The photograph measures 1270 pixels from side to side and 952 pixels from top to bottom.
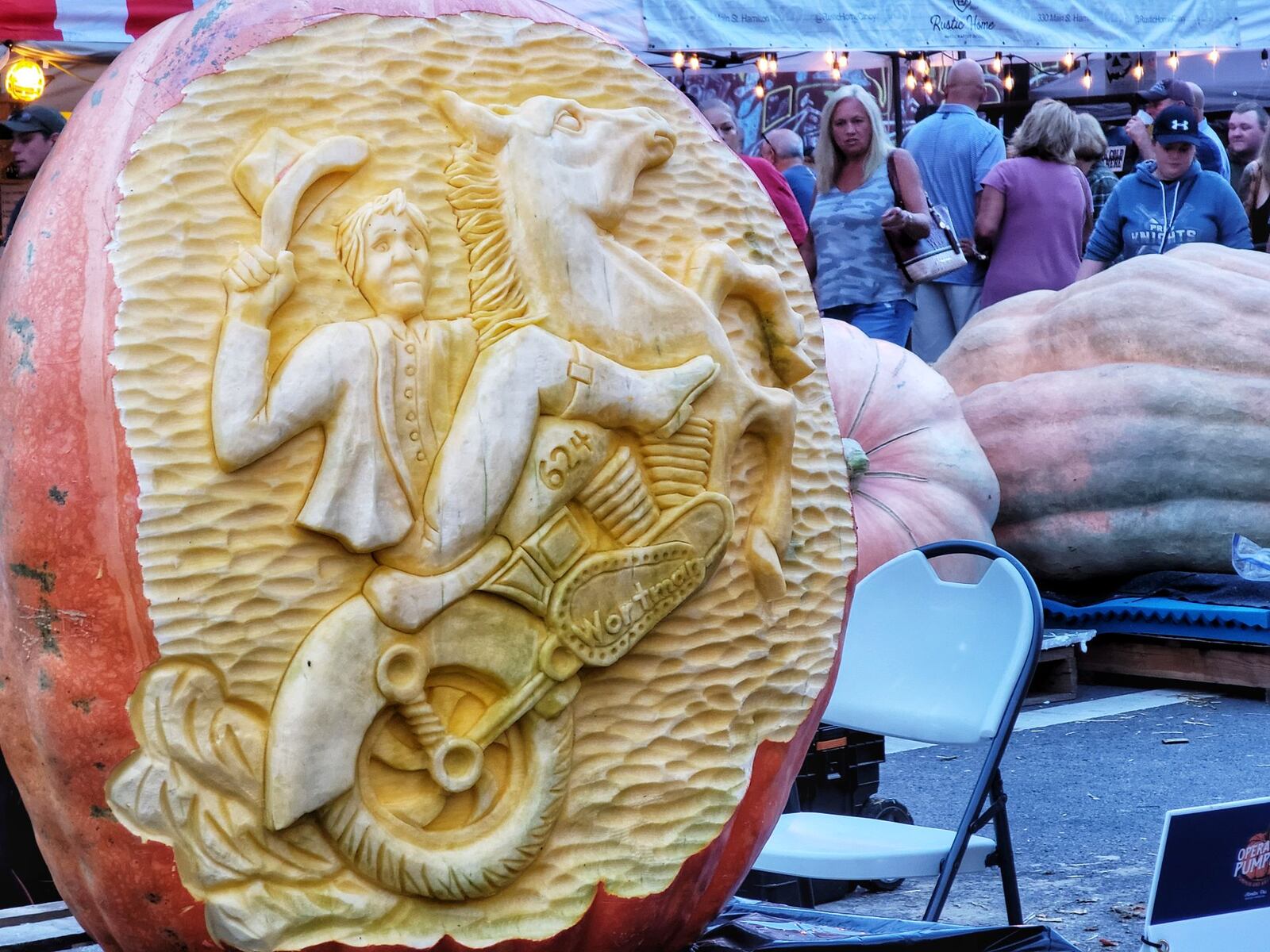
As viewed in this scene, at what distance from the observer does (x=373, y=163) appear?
173cm

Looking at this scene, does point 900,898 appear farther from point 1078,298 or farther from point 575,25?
point 1078,298

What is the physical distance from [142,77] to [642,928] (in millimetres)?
1129

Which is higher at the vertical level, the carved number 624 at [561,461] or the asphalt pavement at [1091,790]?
the carved number 624 at [561,461]

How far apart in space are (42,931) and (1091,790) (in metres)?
2.45

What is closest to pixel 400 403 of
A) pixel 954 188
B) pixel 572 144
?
pixel 572 144

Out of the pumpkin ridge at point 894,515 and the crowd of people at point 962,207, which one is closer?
the pumpkin ridge at point 894,515

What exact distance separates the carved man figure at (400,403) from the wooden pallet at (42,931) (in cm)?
96

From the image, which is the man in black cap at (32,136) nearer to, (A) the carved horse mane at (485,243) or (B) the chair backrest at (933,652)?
(B) the chair backrest at (933,652)

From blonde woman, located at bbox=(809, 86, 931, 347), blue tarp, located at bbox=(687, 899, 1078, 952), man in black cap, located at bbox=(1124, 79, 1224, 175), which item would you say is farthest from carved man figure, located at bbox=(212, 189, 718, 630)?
man in black cap, located at bbox=(1124, 79, 1224, 175)

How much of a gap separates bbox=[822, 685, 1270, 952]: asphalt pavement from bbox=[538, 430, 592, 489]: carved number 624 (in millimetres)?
1533

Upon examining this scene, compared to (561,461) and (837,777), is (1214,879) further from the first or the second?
(837,777)

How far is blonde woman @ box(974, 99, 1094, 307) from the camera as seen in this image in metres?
6.00

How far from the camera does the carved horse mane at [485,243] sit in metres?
1.76

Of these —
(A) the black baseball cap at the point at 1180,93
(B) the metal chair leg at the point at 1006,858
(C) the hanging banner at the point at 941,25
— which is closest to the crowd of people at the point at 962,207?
(C) the hanging banner at the point at 941,25
